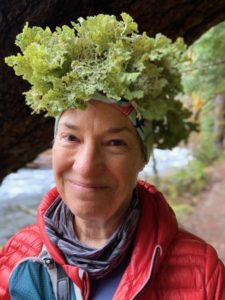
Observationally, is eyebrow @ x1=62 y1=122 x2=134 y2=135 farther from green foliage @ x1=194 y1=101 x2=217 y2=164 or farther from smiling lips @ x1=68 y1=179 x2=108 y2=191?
green foliage @ x1=194 y1=101 x2=217 y2=164

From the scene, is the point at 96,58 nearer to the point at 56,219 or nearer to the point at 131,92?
the point at 131,92

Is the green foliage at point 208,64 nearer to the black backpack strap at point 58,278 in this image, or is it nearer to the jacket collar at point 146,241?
the jacket collar at point 146,241

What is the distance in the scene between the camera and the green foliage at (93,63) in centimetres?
138

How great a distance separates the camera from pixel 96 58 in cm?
141

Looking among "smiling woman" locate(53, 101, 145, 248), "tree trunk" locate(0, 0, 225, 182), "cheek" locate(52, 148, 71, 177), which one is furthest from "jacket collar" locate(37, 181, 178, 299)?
"tree trunk" locate(0, 0, 225, 182)

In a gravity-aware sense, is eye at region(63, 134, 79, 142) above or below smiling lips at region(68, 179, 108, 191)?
above

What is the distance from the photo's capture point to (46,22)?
1.70 meters

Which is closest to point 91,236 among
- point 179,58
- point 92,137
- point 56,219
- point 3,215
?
point 56,219

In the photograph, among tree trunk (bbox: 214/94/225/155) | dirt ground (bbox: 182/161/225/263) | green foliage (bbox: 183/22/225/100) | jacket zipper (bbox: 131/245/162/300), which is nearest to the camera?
jacket zipper (bbox: 131/245/162/300)

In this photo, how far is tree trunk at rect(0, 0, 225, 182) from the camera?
1662 millimetres

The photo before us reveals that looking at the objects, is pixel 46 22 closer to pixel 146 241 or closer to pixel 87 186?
pixel 87 186

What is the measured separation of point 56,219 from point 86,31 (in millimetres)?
672

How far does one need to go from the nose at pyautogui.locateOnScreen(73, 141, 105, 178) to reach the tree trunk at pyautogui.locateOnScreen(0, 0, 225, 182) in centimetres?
59

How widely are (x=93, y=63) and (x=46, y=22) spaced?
41 centimetres
